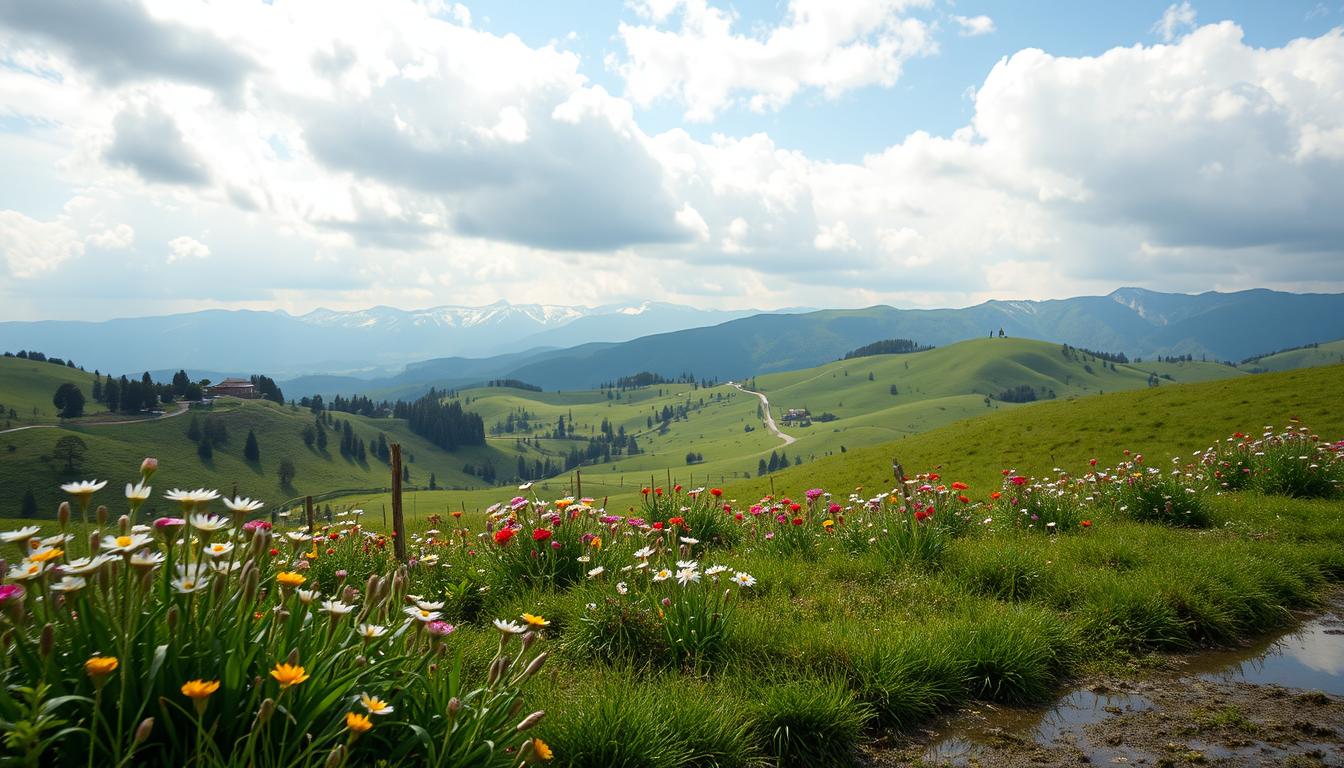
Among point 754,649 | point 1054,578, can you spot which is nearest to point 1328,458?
point 1054,578

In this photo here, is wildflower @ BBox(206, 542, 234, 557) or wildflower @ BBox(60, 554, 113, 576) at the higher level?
wildflower @ BBox(60, 554, 113, 576)

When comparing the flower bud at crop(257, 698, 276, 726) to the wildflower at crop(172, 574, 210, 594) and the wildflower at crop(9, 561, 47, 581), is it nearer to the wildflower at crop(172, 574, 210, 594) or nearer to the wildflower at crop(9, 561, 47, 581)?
the wildflower at crop(172, 574, 210, 594)

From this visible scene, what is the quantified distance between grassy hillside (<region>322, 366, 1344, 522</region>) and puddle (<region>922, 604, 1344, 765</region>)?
88.1 feet

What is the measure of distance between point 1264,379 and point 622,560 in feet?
201

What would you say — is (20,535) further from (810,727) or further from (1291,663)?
(1291,663)

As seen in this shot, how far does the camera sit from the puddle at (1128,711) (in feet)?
18.0

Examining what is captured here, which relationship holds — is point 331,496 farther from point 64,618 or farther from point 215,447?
point 64,618

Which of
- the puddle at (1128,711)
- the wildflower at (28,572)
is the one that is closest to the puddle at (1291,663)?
the puddle at (1128,711)

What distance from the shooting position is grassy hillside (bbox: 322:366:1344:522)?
128 ft

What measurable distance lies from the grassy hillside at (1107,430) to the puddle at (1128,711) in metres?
26.8

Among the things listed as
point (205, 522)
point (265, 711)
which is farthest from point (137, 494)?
point (265, 711)

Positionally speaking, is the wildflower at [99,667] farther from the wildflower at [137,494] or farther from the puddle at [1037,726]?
the puddle at [1037,726]

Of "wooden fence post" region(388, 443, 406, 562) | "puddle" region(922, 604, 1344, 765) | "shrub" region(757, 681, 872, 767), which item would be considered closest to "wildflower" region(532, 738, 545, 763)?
"shrub" region(757, 681, 872, 767)

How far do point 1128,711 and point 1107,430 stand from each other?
46.5 meters
